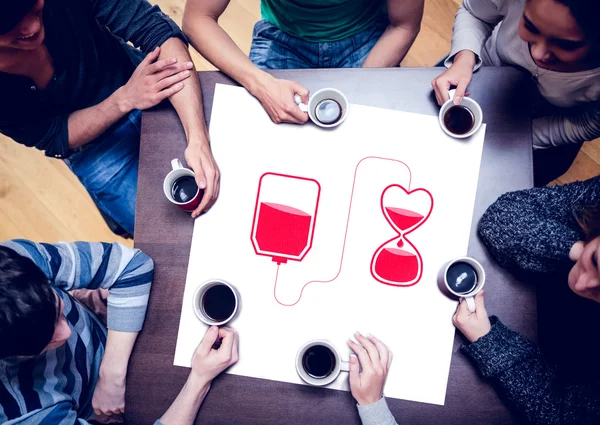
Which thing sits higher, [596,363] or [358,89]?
[358,89]

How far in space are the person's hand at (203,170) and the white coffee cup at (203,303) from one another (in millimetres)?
163

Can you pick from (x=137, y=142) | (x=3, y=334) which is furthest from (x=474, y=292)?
(x=137, y=142)

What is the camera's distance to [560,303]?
106 cm

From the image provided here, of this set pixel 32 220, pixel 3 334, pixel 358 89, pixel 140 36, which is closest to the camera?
pixel 3 334

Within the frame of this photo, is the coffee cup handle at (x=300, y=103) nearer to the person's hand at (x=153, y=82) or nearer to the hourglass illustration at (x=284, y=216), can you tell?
the hourglass illustration at (x=284, y=216)

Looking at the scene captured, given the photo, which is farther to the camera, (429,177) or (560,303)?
(560,303)

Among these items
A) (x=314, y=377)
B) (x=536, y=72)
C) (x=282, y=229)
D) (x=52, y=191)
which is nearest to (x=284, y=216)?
(x=282, y=229)

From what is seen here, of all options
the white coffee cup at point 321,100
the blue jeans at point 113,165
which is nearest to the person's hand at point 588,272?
the white coffee cup at point 321,100

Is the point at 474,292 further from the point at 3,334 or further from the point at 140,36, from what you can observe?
the point at 140,36

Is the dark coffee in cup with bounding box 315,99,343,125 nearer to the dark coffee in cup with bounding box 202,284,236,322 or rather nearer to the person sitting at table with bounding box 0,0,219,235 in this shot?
the person sitting at table with bounding box 0,0,219,235

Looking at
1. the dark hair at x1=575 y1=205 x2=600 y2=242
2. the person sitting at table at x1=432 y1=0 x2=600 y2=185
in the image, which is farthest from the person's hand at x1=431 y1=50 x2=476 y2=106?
the dark hair at x1=575 y1=205 x2=600 y2=242

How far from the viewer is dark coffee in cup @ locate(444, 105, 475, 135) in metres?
0.90

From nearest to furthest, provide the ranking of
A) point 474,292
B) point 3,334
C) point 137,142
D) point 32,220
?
1. point 3,334
2. point 474,292
3. point 137,142
4. point 32,220

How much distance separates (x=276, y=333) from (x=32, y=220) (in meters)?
1.40
